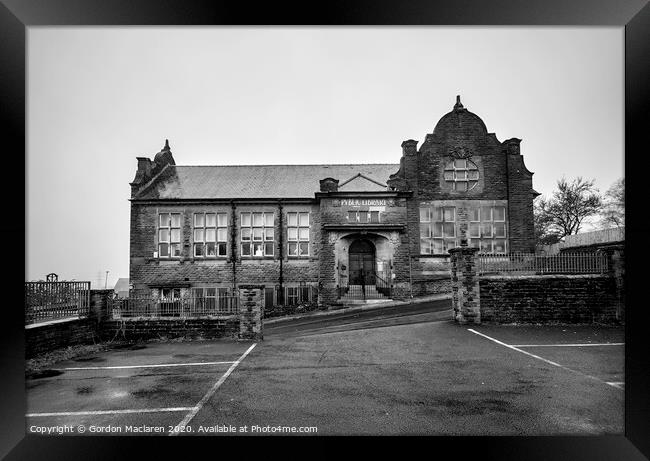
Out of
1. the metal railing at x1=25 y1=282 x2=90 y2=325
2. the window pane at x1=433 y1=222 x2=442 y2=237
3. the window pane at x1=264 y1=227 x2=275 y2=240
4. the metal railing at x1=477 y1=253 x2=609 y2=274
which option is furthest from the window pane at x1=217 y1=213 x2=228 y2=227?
the metal railing at x1=477 y1=253 x2=609 y2=274

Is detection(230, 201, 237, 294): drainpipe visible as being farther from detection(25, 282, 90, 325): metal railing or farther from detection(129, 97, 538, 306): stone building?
detection(25, 282, 90, 325): metal railing

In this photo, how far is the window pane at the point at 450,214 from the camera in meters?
18.6

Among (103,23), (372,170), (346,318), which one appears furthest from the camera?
(372,170)

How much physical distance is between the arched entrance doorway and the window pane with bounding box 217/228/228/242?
6851mm

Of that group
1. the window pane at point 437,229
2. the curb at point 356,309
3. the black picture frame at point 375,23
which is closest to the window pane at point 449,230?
the window pane at point 437,229

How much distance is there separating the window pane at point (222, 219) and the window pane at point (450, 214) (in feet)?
39.0

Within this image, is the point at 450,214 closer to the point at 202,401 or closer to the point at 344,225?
the point at 344,225

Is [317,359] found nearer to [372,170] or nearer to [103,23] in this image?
[103,23]

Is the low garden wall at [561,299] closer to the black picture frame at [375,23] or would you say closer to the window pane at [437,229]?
the black picture frame at [375,23]

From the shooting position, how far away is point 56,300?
8383mm

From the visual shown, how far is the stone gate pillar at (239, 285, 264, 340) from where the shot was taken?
9094mm

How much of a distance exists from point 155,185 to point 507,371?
1982 cm

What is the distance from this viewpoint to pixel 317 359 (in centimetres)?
698
